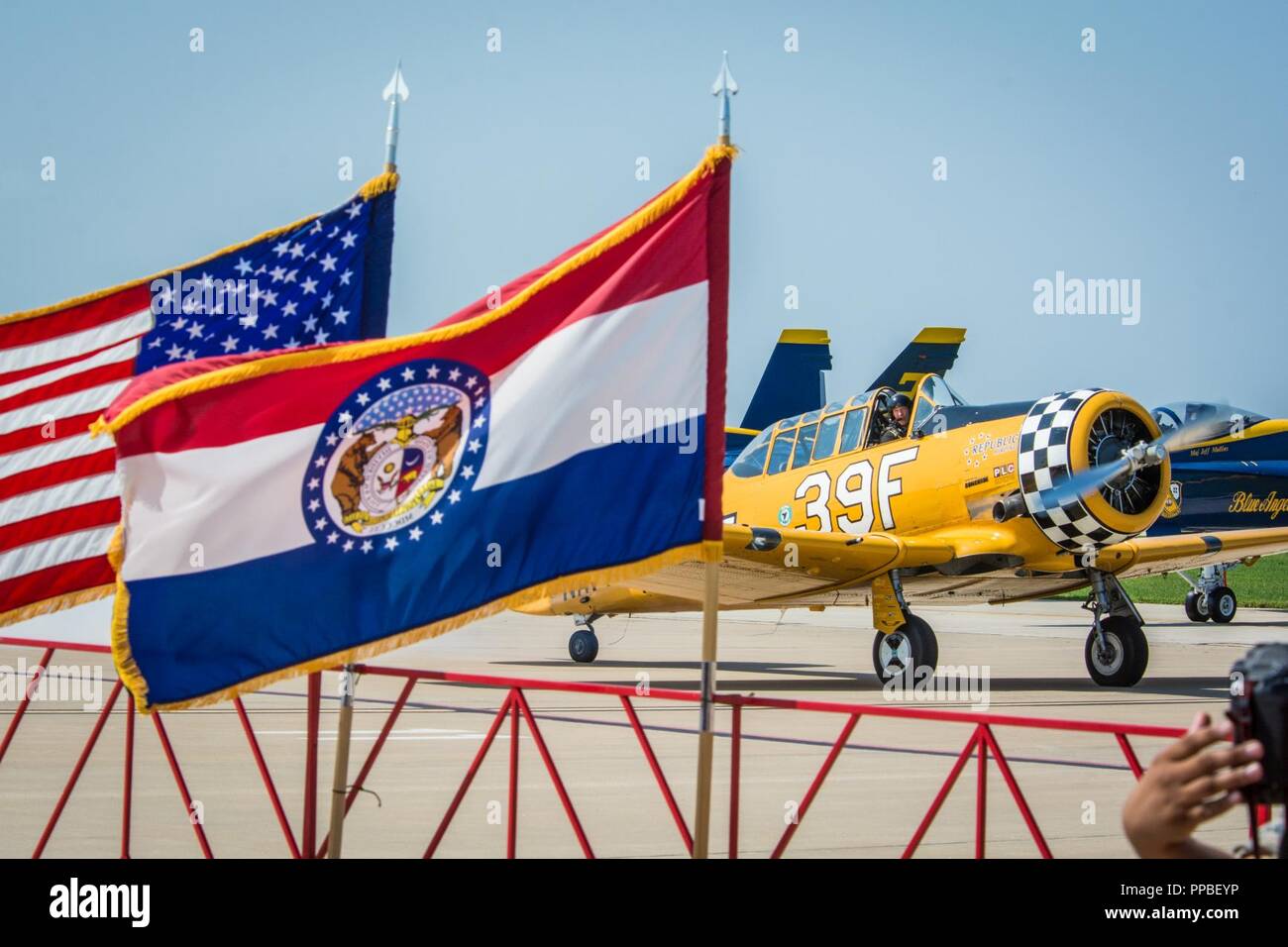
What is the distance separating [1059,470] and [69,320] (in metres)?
9.90

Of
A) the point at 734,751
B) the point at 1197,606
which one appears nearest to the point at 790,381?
the point at 1197,606

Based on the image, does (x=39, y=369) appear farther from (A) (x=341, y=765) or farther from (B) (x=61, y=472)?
(A) (x=341, y=765)

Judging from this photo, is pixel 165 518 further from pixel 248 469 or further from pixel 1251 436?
pixel 1251 436

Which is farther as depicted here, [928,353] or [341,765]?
[928,353]

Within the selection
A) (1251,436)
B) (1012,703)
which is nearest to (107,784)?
(1012,703)

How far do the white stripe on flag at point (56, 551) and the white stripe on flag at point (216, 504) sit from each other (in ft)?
8.16

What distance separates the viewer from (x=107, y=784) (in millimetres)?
8414

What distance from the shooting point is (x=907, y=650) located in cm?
1464

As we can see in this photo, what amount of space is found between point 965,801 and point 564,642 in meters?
18.2

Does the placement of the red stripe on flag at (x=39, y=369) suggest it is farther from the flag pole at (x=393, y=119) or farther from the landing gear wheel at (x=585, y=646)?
the landing gear wheel at (x=585, y=646)

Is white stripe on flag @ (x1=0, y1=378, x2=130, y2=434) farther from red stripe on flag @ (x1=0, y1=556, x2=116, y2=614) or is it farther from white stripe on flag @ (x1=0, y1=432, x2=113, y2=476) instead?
red stripe on flag @ (x1=0, y1=556, x2=116, y2=614)

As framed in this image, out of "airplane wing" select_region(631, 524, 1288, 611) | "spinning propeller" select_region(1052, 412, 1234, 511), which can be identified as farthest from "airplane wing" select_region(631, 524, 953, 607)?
"spinning propeller" select_region(1052, 412, 1234, 511)

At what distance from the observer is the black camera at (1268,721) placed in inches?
77.4
